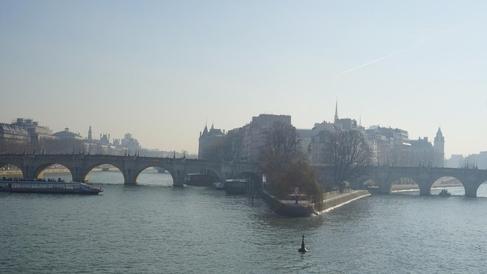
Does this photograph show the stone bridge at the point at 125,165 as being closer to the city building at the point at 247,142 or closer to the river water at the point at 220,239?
the river water at the point at 220,239

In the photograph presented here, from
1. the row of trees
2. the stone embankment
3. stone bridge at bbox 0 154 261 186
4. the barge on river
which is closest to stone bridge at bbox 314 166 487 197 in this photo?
the row of trees

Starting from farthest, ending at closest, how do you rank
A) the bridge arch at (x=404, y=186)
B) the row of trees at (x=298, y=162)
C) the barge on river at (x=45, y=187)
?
the bridge arch at (x=404, y=186) → the barge on river at (x=45, y=187) → the row of trees at (x=298, y=162)

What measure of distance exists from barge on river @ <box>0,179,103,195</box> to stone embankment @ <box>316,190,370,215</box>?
2903 centimetres

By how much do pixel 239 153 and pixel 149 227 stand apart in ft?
354

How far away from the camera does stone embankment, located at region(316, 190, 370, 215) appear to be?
232 ft

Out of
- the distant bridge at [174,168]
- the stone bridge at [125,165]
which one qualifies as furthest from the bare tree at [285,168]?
the stone bridge at [125,165]

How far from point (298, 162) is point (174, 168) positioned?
129 feet

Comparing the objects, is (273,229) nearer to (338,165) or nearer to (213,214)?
(213,214)

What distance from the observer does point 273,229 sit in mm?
51719

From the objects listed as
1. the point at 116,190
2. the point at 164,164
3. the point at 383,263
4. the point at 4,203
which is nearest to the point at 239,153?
the point at 164,164

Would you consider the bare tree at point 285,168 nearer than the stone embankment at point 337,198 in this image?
Yes

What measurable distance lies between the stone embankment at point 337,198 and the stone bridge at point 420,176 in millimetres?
9923

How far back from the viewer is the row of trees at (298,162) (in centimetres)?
6819

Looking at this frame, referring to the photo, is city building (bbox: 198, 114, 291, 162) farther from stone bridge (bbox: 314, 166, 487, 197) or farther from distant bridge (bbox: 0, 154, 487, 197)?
stone bridge (bbox: 314, 166, 487, 197)
